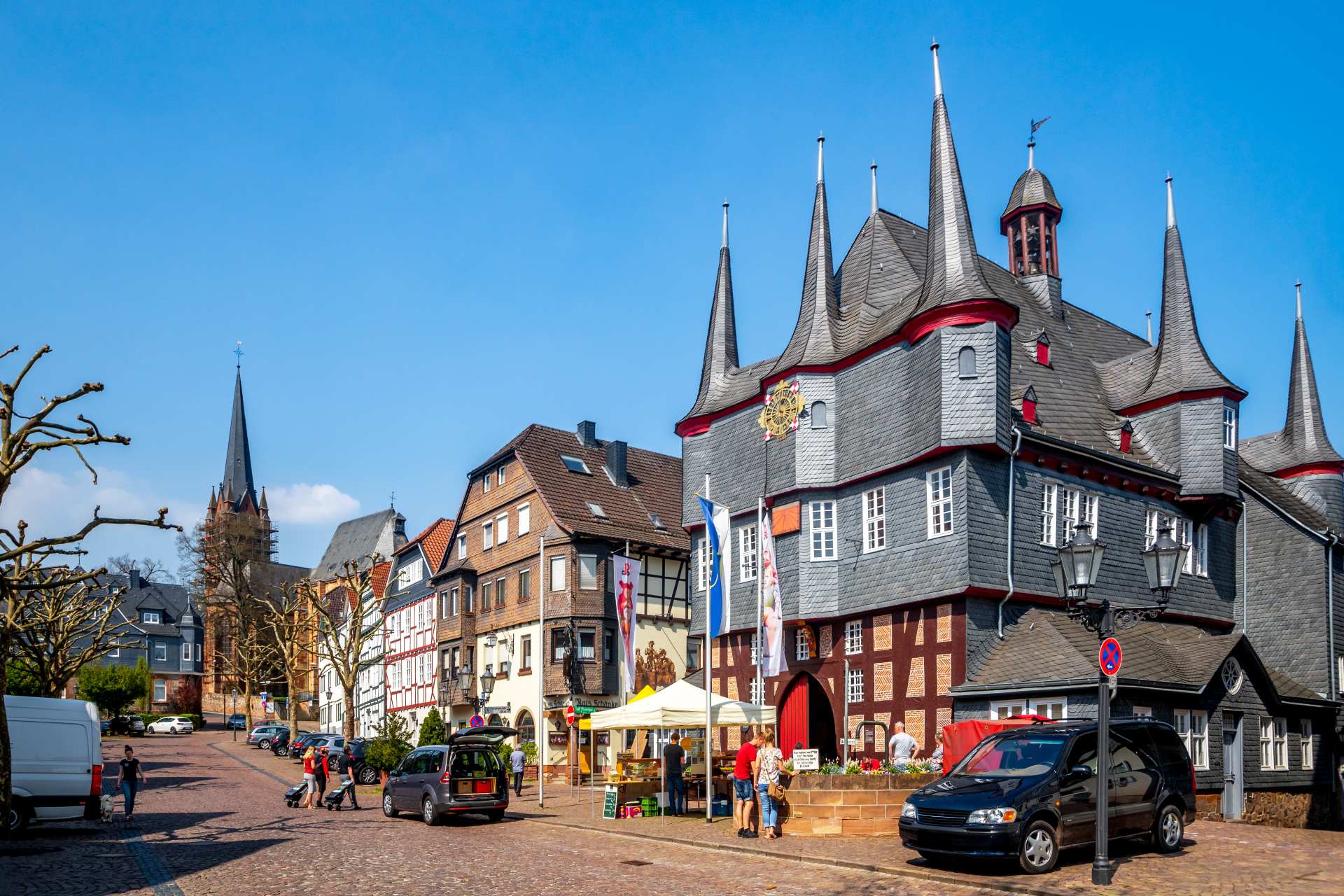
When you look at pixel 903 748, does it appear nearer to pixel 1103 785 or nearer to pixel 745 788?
pixel 745 788

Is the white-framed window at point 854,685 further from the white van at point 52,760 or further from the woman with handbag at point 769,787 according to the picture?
the white van at point 52,760

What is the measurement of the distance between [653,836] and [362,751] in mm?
25424

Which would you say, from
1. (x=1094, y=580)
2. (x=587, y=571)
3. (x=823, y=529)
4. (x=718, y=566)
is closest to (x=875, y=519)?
(x=823, y=529)

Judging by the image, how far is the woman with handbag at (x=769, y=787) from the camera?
20062 mm

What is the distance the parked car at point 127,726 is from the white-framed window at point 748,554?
52.7 meters

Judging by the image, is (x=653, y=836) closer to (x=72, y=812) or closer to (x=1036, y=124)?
(x=72, y=812)

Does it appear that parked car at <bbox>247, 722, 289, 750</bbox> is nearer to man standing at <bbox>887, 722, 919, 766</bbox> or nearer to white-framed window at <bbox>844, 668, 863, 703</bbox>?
white-framed window at <bbox>844, 668, 863, 703</bbox>

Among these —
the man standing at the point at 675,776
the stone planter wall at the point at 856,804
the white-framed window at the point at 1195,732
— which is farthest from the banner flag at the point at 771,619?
the white-framed window at the point at 1195,732

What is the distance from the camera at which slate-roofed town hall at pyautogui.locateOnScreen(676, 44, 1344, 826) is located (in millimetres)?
27688

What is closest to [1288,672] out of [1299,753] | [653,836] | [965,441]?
[1299,753]

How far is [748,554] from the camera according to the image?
34.7 m

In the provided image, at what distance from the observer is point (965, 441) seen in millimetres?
27734

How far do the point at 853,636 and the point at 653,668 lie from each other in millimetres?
16671

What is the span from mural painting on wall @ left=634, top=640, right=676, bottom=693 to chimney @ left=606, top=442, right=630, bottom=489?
27.4 feet
